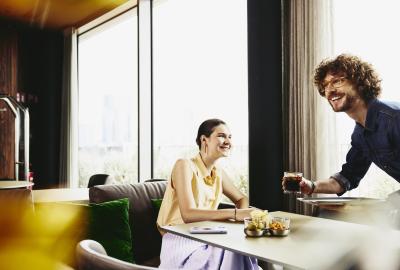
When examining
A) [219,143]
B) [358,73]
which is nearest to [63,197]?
[219,143]

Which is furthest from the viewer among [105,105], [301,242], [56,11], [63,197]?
[105,105]

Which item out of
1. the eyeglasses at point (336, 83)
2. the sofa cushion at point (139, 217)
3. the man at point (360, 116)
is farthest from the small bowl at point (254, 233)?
the sofa cushion at point (139, 217)

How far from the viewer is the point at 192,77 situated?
5.82 m

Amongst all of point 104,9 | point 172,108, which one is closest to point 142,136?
point 172,108

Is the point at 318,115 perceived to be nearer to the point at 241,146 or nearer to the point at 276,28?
the point at 276,28

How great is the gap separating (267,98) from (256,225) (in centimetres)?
171

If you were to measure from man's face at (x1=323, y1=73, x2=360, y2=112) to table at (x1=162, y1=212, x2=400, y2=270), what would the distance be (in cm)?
60

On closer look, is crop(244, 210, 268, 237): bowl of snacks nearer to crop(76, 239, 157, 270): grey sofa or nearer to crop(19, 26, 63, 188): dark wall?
crop(76, 239, 157, 270): grey sofa

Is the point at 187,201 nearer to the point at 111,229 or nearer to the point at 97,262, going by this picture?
the point at 111,229

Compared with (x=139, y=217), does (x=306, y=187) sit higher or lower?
higher

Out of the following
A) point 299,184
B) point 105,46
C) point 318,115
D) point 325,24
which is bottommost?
point 299,184

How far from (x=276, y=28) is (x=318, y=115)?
744 millimetres

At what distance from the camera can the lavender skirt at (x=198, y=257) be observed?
175 cm

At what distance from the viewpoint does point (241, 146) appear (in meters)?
5.39
